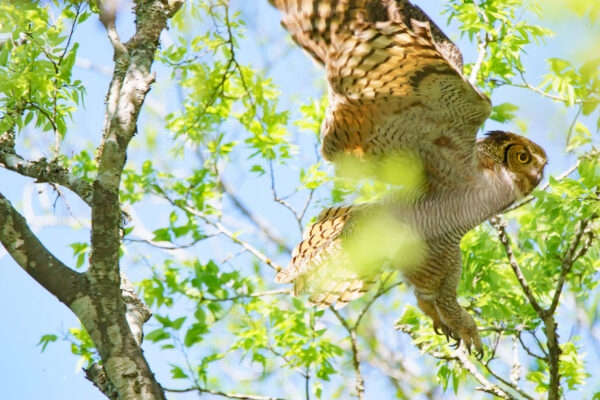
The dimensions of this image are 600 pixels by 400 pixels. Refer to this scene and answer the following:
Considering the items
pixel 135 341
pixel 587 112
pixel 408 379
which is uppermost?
pixel 408 379

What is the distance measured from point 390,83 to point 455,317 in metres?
1.84

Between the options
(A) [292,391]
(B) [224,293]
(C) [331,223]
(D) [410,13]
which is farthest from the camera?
(A) [292,391]

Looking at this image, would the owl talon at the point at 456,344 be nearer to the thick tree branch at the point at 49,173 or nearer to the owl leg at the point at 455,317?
the owl leg at the point at 455,317

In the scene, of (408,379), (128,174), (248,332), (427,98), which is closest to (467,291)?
(248,332)

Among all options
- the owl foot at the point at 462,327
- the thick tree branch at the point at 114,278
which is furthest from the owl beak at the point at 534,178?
the thick tree branch at the point at 114,278

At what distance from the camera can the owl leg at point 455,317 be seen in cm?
413

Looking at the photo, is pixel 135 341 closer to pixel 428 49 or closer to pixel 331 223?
pixel 331 223

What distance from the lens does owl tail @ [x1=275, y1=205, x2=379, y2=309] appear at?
388 centimetres

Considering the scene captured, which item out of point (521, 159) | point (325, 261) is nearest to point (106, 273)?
point (325, 261)

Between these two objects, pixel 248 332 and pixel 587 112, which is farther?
pixel 248 332

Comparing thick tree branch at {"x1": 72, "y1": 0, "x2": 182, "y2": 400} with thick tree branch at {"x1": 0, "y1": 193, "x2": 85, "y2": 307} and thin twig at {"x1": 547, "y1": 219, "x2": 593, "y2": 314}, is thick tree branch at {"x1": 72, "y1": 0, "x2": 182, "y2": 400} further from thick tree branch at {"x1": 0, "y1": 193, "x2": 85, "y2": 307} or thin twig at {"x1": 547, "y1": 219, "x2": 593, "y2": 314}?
thin twig at {"x1": 547, "y1": 219, "x2": 593, "y2": 314}

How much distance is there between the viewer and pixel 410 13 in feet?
9.55

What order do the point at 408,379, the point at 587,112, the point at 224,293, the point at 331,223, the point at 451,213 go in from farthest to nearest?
the point at 408,379 → the point at 224,293 → the point at 331,223 → the point at 451,213 → the point at 587,112

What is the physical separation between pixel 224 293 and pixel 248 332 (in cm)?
38
